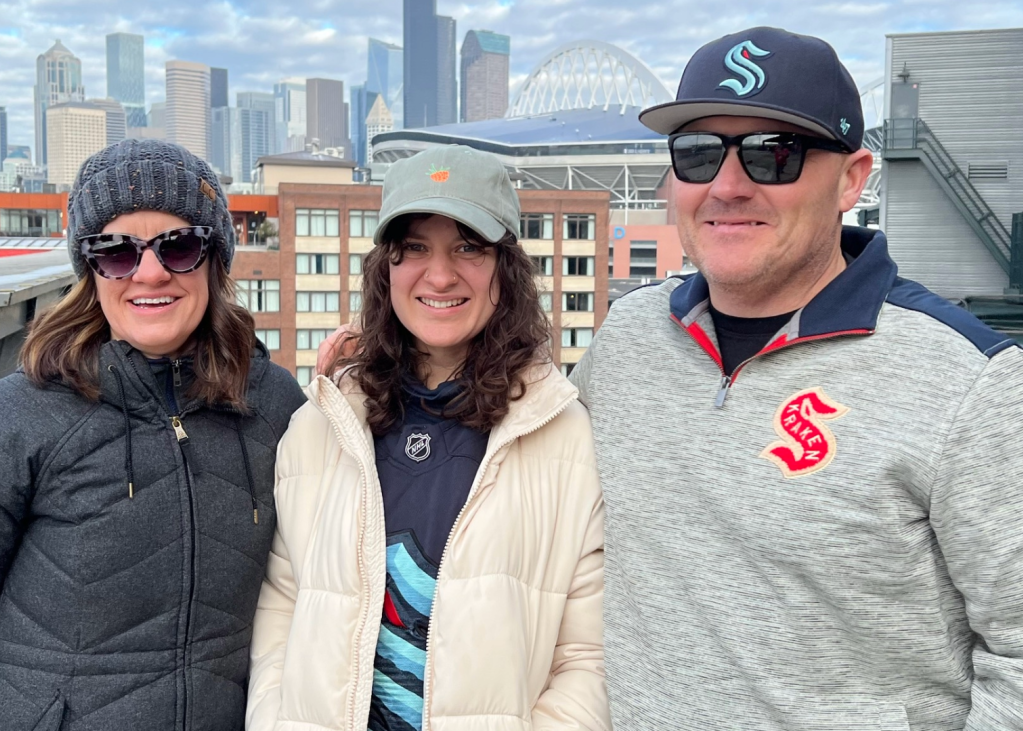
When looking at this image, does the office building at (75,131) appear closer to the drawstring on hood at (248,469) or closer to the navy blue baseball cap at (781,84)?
the drawstring on hood at (248,469)

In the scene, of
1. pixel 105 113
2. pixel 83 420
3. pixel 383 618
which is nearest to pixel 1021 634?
pixel 383 618

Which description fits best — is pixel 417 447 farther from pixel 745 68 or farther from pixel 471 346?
pixel 745 68

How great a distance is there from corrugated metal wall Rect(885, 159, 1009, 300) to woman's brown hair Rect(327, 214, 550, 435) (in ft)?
31.9

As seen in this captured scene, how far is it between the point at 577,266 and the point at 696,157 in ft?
130

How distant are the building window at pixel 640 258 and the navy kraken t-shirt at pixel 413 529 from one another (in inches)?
2085

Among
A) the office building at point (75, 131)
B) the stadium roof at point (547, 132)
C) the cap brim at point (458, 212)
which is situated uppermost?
the office building at point (75, 131)

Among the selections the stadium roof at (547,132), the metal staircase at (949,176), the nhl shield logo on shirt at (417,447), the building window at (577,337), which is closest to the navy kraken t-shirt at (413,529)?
the nhl shield logo on shirt at (417,447)

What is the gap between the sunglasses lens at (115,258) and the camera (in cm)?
176

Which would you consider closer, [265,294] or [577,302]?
[265,294]

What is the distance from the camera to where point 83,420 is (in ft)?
5.56

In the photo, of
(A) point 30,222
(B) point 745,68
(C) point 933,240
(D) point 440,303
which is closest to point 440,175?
(D) point 440,303

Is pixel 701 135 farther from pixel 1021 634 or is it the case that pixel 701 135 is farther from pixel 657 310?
pixel 1021 634

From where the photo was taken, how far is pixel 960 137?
401 inches

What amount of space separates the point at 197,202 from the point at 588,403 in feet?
3.16
